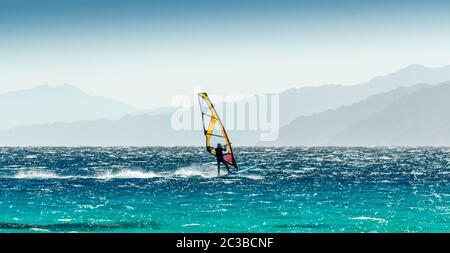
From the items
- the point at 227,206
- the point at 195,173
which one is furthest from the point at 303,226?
the point at 195,173

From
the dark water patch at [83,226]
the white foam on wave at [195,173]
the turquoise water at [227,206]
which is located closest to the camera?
the dark water patch at [83,226]

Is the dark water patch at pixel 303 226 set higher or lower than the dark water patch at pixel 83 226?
higher

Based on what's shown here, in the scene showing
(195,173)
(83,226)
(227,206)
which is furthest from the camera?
(195,173)

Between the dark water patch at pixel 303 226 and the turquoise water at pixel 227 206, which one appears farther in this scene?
the turquoise water at pixel 227 206

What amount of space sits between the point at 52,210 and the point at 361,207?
18.8 metres

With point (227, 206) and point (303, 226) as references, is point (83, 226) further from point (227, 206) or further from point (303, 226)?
point (227, 206)

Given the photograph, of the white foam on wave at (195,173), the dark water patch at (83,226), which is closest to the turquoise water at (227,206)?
the dark water patch at (83,226)

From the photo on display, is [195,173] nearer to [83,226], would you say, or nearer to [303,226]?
[83,226]

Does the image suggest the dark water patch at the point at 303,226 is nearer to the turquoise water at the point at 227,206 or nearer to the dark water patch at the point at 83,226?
the turquoise water at the point at 227,206

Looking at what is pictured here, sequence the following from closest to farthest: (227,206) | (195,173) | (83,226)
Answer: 1. (83,226)
2. (227,206)
3. (195,173)

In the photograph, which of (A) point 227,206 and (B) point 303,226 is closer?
(B) point 303,226

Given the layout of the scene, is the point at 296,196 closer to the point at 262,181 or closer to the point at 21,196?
the point at 262,181

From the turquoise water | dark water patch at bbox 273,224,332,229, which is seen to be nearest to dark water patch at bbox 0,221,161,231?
the turquoise water
